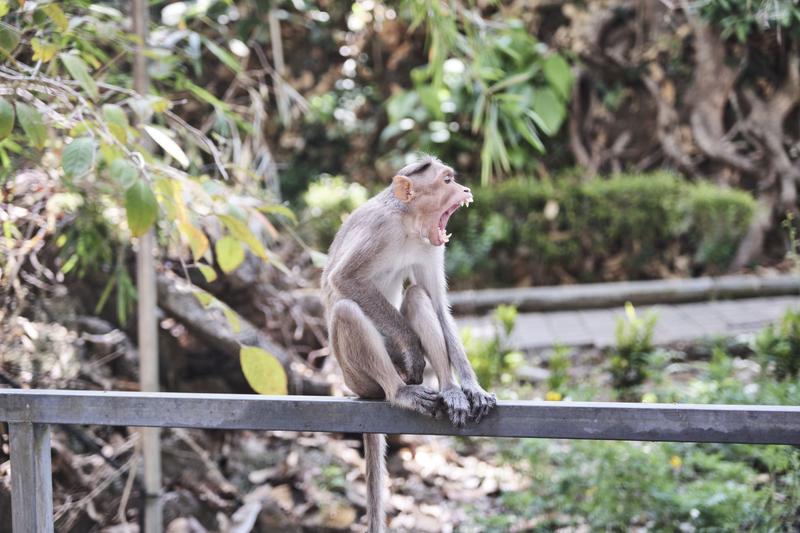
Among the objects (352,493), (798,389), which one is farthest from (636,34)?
(352,493)

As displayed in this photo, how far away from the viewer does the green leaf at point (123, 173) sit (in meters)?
2.50

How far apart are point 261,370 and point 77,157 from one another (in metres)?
1.00

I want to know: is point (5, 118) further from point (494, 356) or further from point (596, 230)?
point (596, 230)

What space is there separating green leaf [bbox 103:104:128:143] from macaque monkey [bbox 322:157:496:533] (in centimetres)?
85

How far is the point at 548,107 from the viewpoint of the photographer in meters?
9.23

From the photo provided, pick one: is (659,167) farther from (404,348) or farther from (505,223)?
(404,348)

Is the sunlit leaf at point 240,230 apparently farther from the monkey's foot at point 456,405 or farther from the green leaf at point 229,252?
the monkey's foot at point 456,405

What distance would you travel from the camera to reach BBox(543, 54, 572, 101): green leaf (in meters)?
8.88

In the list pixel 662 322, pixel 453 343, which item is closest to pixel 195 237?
pixel 453 343

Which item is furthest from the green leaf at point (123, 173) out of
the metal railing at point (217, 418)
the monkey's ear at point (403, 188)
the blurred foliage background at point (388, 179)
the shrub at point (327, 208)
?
the shrub at point (327, 208)

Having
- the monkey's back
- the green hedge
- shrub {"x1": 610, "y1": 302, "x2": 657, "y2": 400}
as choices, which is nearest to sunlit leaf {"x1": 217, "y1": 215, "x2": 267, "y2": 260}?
the monkey's back

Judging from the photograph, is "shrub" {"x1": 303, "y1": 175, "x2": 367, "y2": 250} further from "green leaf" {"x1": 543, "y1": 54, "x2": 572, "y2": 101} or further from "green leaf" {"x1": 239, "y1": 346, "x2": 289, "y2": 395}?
"green leaf" {"x1": 239, "y1": 346, "x2": 289, "y2": 395}

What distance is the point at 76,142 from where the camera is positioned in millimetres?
2510

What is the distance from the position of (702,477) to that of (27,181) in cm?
373
